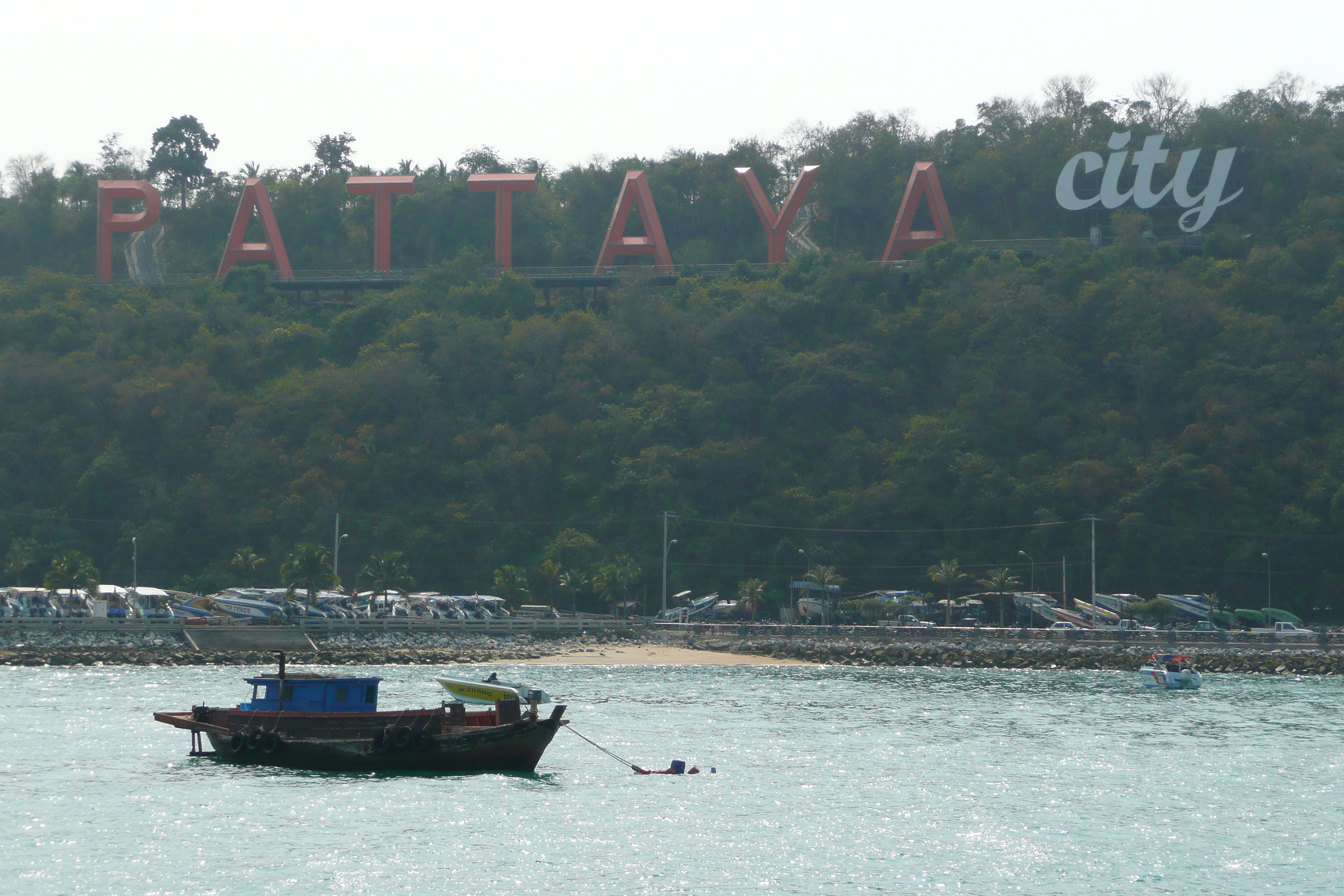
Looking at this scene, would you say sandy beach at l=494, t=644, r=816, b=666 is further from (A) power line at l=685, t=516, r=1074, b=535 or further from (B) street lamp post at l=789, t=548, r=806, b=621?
(A) power line at l=685, t=516, r=1074, b=535

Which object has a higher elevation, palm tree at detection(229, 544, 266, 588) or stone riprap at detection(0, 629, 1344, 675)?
palm tree at detection(229, 544, 266, 588)

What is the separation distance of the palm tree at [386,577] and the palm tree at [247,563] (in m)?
8.23

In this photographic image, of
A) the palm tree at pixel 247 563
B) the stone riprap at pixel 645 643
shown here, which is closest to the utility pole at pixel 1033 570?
the stone riprap at pixel 645 643

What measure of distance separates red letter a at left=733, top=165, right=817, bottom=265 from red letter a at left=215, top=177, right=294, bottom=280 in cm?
4052

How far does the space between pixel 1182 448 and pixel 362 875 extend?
279 feet

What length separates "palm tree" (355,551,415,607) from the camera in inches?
3652

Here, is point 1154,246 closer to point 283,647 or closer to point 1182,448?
point 1182,448

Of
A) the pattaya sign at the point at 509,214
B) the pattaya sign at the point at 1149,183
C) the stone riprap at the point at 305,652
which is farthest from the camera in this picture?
the pattaya sign at the point at 1149,183

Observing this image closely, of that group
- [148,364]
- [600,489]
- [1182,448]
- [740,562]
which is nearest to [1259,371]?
[1182,448]

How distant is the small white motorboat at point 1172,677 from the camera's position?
7275 centimetres

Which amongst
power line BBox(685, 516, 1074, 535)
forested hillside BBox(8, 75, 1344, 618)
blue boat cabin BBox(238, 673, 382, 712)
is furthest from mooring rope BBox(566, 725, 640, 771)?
power line BBox(685, 516, 1074, 535)

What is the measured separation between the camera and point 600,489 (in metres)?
111

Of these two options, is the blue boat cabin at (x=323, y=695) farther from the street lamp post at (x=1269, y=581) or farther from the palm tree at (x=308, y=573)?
the street lamp post at (x=1269, y=581)

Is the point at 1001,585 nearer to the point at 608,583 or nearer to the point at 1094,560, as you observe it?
the point at 1094,560
